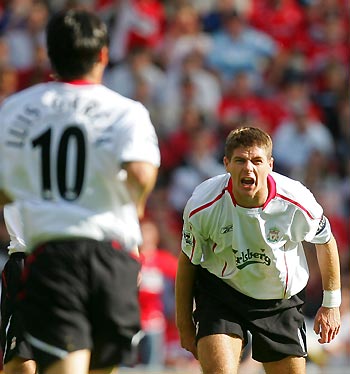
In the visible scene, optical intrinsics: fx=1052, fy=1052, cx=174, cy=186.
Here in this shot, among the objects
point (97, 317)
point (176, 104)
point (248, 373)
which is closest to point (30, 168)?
point (97, 317)

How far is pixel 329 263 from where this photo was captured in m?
5.61

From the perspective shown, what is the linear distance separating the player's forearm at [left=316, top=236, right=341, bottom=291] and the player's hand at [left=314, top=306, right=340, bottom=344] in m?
0.13

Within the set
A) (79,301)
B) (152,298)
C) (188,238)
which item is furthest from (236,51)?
(79,301)

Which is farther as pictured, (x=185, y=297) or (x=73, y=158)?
(x=185, y=297)

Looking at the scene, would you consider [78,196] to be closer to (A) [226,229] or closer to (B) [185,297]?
(A) [226,229]

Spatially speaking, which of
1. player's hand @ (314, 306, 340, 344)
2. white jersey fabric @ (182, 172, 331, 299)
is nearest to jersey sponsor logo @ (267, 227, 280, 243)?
white jersey fabric @ (182, 172, 331, 299)

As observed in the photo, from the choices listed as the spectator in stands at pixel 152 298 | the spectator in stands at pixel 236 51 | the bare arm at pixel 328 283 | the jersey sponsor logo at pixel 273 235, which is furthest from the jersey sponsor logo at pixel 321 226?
the spectator in stands at pixel 236 51

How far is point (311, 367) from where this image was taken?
10422mm

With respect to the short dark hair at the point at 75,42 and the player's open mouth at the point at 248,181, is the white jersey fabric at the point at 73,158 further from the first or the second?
the player's open mouth at the point at 248,181

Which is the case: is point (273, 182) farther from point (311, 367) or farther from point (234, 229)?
point (311, 367)

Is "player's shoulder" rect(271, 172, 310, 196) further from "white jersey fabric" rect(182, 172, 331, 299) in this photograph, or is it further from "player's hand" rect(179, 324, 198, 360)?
"player's hand" rect(179, 324, 198, 360)

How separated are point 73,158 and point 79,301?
22.3 inches

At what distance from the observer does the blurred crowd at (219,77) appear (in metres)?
12.2

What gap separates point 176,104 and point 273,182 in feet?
23.9
